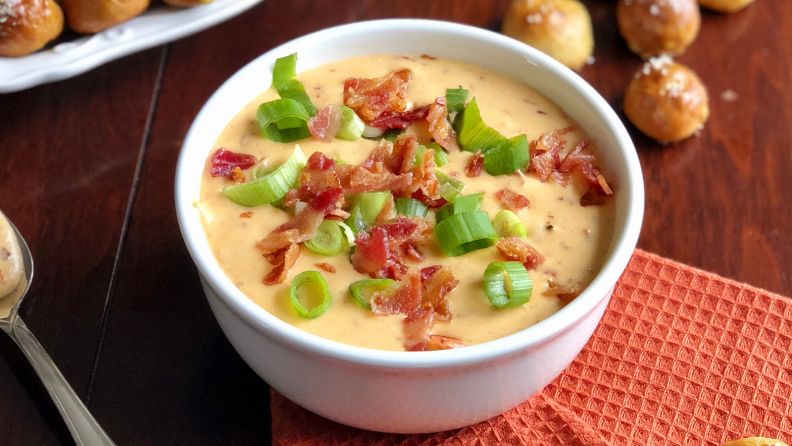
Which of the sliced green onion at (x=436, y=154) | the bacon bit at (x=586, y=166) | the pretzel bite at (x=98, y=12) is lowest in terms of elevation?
the bacon bit at (x=586, y=166)

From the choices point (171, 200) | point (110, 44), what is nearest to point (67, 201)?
point (171, 200)

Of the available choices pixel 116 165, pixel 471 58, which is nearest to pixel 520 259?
pixel 471 58

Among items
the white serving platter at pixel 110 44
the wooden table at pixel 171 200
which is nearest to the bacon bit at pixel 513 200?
the wooden table at pixel 171 200

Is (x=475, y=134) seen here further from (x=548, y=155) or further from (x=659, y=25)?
(x=659, y=25)

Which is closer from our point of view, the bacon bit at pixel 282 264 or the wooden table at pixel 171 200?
the bacon bit at pixel 282 264

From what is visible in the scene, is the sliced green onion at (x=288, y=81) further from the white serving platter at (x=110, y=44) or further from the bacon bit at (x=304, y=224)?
the white serving platter at (x=110, y=44)

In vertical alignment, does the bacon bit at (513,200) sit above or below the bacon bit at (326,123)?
below

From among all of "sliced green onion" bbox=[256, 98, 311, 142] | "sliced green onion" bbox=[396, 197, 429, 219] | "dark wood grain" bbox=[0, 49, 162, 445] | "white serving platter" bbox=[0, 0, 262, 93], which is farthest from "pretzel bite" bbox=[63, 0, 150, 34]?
"sliced green onion" bbox=[396, 197, 429, 219]

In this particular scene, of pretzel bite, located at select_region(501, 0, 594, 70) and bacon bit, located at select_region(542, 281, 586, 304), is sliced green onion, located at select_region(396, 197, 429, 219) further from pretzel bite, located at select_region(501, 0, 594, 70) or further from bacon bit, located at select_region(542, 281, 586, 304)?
pretzel bite, located at select_region(501, 0, 594, 70)
